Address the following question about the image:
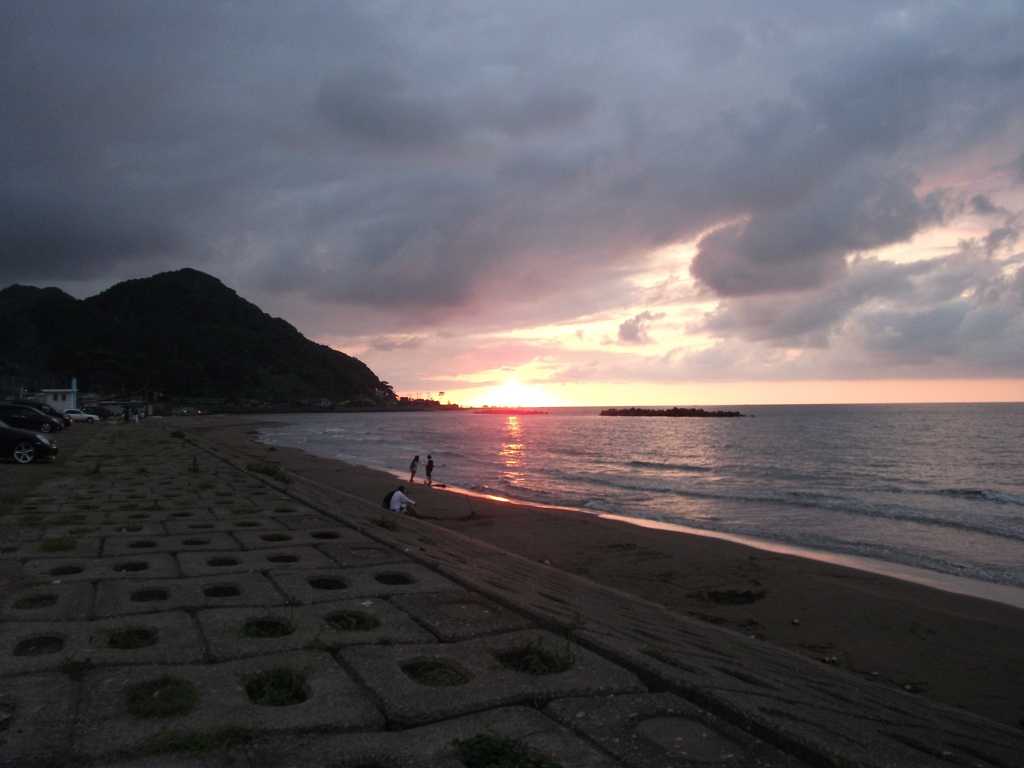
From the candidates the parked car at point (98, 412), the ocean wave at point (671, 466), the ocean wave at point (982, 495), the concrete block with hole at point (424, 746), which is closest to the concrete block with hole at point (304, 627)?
the concrete block with hole at point (424, 746)

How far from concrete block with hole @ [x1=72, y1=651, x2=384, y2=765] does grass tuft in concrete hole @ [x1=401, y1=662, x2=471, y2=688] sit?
1.40 feet

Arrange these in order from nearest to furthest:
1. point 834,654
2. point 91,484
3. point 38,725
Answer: point 38,725 < point 834,654 < point 91,484

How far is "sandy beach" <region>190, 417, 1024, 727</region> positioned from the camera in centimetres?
794

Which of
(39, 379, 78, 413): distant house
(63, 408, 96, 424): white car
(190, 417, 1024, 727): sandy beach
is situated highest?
(39, 379, 78, 413): distant house

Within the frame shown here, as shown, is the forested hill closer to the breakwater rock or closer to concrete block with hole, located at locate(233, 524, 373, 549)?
the breakwater rock

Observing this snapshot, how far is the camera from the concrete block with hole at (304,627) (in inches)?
170

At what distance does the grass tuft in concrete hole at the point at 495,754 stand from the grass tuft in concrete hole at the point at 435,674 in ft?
2.44

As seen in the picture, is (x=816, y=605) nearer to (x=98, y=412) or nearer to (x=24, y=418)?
(x=24, y=418)

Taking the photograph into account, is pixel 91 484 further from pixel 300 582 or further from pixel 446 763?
pixel 446 763

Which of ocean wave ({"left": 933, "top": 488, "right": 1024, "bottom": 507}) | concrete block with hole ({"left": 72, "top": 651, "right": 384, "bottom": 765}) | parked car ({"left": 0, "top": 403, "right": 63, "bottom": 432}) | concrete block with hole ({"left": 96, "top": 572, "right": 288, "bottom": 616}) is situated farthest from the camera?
parked car ({"left": 0, "top": 403, "right": 63, "bottom": 432})

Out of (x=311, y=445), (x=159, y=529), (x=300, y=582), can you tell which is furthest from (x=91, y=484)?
(x=311, y=445)

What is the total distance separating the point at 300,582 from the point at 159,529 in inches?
147

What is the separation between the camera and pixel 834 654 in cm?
839

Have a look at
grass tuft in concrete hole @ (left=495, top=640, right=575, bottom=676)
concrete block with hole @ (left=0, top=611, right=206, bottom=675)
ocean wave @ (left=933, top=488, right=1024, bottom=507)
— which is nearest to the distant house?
concrete block with hole @ (left=0, top=611, right=206, bottom=675)
